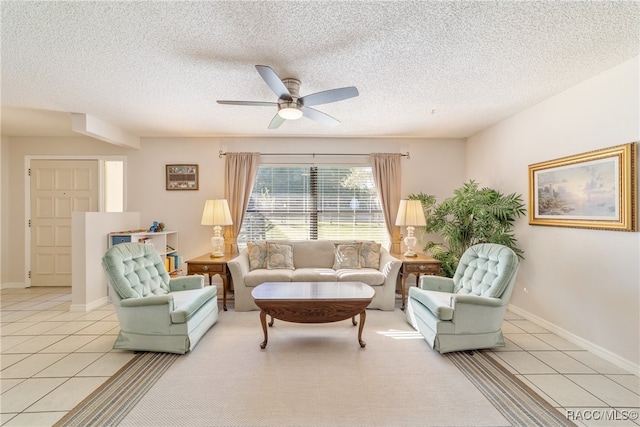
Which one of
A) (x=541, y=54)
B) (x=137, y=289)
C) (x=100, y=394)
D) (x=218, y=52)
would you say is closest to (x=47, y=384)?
(x=100, y=394)

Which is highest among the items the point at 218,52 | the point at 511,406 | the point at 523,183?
the point at 218,52

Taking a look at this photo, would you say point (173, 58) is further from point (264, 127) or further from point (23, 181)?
point (23, 181)

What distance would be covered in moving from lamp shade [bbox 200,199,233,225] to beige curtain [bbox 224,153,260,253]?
1.25 feet

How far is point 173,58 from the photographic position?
7.44 ft

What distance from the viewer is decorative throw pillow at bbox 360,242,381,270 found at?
4094 mm

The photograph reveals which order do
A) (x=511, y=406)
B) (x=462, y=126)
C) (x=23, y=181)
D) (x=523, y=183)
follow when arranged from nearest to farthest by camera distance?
(x=511, y=406), (x=523, y=183), (x=462, y=126), (x=23, y=181)

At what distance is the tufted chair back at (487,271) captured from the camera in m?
2.54

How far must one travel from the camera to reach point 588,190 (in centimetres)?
263

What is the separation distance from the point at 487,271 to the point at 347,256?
185cm

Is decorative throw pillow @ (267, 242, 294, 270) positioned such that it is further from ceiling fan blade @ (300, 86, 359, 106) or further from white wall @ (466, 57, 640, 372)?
white wall @ (466, 57, 640, 372)

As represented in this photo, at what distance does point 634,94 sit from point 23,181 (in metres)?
8.03

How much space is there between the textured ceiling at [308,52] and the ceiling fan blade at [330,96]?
0.27m

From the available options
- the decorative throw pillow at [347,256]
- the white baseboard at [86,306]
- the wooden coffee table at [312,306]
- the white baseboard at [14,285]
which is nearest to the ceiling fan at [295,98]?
the wooden coffee table at [312,306]

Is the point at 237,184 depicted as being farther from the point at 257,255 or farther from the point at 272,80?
the point at 272,80
